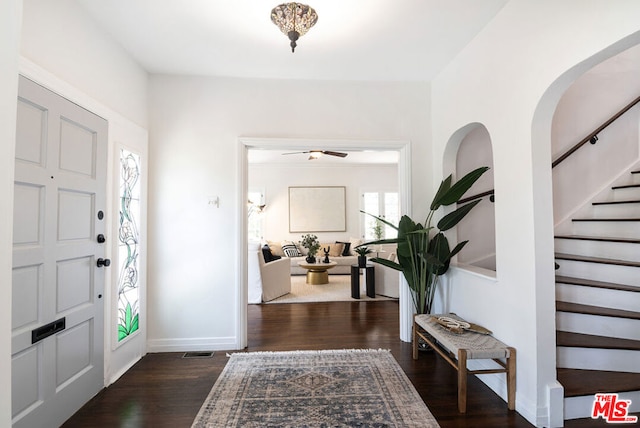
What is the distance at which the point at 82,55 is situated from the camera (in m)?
2.18

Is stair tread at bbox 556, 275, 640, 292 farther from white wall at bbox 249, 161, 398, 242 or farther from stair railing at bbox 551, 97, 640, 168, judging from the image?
white wall at bbox 249, 161, 398, 242

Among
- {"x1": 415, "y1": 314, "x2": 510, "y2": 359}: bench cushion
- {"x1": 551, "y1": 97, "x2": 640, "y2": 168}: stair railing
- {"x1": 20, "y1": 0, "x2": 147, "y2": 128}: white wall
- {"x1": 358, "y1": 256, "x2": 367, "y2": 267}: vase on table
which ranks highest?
{"x1": 20, "y1": 0, "x2": 147, "y2": 128}: white wall

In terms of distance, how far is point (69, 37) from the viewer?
6.75 ft

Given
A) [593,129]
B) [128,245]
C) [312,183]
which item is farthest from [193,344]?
[312,183]

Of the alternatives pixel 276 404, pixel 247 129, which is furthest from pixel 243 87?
pixel 276 404

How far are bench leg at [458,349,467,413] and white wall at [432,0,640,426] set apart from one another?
0.37m

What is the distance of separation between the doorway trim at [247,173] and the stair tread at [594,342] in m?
1.33

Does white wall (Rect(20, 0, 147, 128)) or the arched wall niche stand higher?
white wall (Rect(20, 0, 147, 128))

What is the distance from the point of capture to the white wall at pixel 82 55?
1.79 m

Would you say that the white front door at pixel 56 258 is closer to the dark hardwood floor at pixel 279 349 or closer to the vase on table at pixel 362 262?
the dark hardwood floor at pixel 279 349

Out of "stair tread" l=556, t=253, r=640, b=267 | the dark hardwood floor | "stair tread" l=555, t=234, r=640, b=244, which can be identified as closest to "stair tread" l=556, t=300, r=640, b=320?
"stair tread" l=556, t=253, r=640, b=267

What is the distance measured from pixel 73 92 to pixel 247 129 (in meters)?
1.43

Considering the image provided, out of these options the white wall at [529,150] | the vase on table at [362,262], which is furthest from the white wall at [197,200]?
the vase on table at [362,262]

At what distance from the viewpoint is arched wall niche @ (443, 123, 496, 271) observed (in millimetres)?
3189
